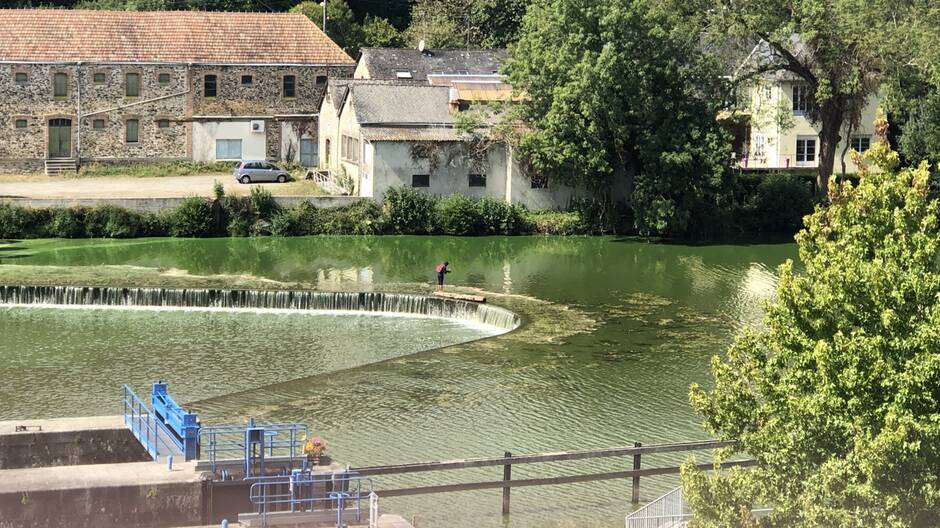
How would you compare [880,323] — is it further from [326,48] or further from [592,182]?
[326,48]

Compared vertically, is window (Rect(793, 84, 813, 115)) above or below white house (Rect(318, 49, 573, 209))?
above

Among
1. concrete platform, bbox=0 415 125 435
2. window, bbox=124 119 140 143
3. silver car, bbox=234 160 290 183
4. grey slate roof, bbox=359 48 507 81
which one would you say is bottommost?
concrete platform, bbox=0 415 125 435

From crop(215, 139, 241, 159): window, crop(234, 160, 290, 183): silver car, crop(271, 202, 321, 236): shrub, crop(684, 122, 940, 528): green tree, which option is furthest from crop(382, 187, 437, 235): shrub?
crop(684, 122, 940, 528): green tree

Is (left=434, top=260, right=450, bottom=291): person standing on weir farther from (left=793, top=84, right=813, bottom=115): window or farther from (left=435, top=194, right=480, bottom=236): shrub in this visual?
(left=793, top=84, right=813, bottom=115): window

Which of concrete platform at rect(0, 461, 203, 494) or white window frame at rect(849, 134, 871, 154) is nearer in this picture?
concrete platform at rect(0, 461, 203, 494)

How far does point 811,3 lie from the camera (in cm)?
5916

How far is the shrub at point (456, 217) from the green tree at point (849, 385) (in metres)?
38.7

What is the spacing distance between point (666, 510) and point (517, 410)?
926cm

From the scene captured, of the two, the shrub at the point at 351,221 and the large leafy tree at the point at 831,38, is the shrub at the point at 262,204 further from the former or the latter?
the large leafy tree at the point at 831,38

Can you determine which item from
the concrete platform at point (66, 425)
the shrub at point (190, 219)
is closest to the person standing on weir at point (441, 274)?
the shrub at point (190, 219)

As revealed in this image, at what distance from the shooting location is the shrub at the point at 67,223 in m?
57.6

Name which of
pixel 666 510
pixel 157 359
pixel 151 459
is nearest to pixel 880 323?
pixel 666 510

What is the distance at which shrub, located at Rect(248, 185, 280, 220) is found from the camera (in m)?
59.2

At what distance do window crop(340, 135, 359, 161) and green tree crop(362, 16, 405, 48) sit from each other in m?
28.3
